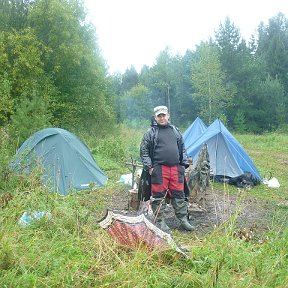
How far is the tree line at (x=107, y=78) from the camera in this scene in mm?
15430

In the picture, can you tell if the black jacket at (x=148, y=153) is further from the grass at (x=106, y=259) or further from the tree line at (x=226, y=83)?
the tree line at (x=226, y=83)

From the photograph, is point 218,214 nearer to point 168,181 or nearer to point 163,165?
point 168,181

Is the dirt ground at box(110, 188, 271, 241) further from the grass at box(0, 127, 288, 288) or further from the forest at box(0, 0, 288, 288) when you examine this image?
the grass at box(0, 127, 288, 288)

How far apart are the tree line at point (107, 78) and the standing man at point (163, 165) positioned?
610cm

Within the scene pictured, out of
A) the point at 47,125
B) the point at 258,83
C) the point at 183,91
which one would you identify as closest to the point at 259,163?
the point at 47,125

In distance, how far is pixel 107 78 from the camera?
21.3 m

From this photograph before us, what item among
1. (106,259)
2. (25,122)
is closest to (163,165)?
(106,259)

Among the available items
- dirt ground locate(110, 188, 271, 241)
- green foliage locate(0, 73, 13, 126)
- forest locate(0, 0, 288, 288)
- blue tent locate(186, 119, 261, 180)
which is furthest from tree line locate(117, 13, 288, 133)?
dirt ground locate(110, 188, 271, 241)

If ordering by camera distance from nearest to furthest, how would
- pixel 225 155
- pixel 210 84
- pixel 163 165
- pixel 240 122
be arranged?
pixel 163 165 < pixel 225 155 < pixel 210 84 < pixel 240 122

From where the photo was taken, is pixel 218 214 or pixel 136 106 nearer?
pixel 218 214

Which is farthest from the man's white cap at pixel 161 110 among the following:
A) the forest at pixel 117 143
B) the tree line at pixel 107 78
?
the tree line at pixel 107 78

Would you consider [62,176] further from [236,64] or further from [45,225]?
[236,64]

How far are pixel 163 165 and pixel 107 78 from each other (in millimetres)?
17033

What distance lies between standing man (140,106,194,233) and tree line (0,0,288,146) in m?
6.10
